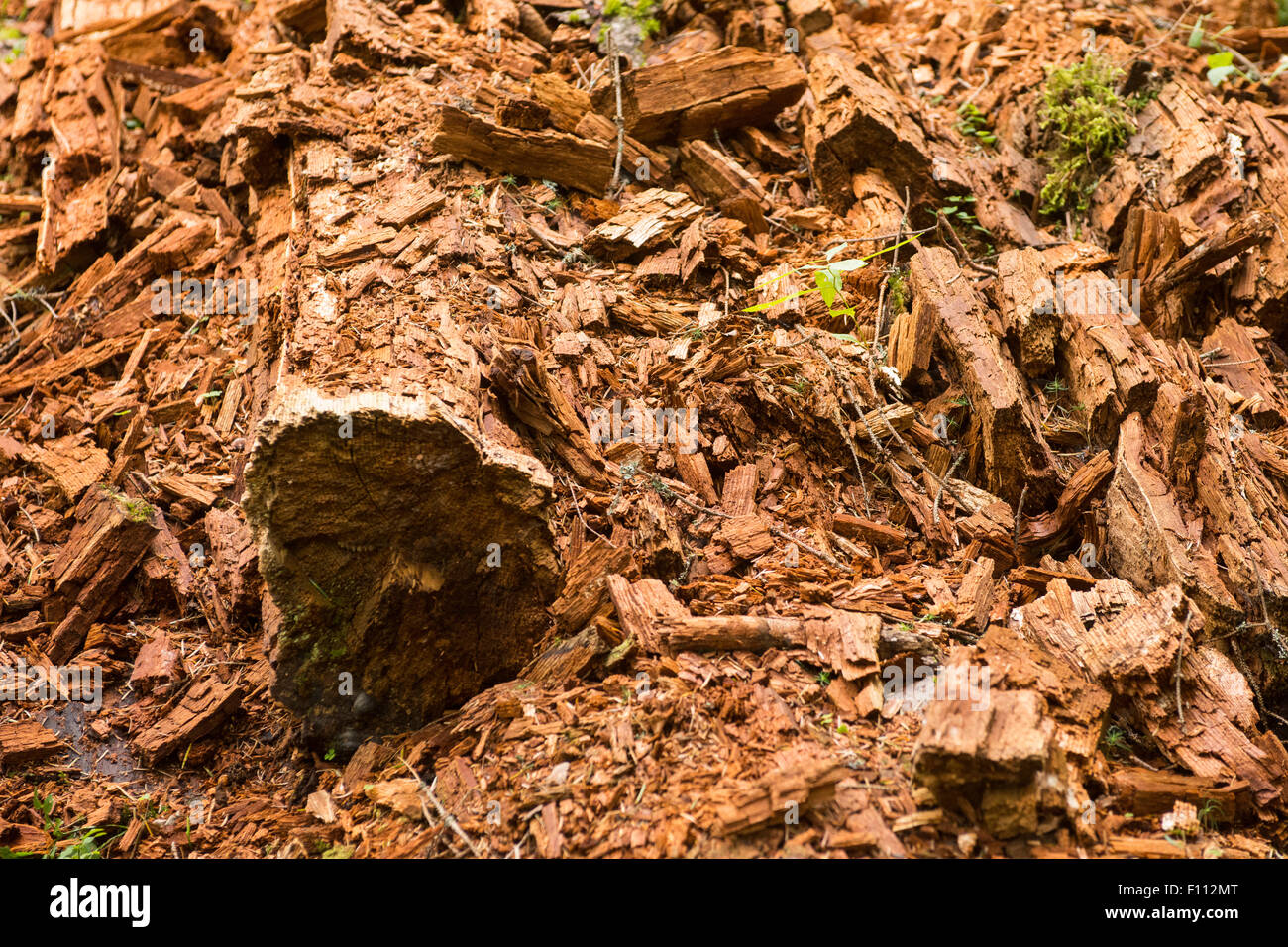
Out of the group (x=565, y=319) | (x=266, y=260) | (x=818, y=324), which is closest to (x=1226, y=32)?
(x=818, y=324)

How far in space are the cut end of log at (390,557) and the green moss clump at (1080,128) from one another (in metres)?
4.28

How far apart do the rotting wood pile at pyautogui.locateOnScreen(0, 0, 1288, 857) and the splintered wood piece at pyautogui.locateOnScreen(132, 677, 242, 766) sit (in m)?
0.02

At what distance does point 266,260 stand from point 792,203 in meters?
3.38

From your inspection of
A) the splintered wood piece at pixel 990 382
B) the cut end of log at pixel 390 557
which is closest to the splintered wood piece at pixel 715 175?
the splintered wood piece at pixel 990 382

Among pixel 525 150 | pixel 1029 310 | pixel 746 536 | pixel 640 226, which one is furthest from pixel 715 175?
pixel 746 536

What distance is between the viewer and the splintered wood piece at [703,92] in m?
5.62

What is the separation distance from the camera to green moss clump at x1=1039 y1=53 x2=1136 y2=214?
5656 mm

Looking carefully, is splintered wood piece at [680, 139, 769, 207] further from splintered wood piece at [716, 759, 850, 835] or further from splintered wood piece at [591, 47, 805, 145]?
splintered wood piece at [716, 759, 850, 835]

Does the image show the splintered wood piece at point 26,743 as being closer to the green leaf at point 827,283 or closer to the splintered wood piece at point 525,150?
the splintered wood piece at point 525,150

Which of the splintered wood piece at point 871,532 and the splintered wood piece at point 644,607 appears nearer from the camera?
the splintered wood piece at point 644,607

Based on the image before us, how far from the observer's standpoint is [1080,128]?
5.70m

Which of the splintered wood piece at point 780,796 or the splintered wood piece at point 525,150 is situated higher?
the splintered wood piece at point 525,150

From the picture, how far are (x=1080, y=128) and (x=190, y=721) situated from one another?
620 cm

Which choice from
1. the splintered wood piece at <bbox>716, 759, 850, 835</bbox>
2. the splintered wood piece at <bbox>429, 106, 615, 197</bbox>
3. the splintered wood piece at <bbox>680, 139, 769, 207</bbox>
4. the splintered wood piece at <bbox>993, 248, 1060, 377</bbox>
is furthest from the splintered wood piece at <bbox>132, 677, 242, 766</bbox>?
the splintered wood piece at <bbox>993, 248, 1060, 377</bbox>
